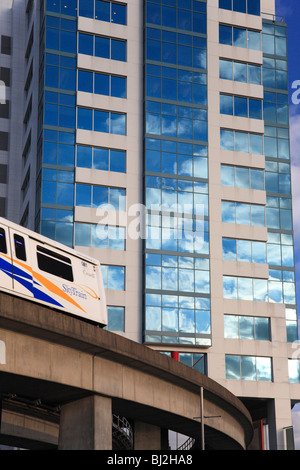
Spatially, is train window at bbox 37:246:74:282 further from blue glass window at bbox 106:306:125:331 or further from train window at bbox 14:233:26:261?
blue glass window at bbox 106:306:125:331

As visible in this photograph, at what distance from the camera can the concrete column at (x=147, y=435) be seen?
32.7 m

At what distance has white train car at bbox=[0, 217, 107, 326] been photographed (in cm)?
2517

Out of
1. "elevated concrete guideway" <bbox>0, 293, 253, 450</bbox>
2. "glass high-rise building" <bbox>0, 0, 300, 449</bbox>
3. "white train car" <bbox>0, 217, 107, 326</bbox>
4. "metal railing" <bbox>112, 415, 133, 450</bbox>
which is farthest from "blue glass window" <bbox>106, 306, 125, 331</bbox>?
"white train car" <bbox>0, 217, 107, 326</bbox>

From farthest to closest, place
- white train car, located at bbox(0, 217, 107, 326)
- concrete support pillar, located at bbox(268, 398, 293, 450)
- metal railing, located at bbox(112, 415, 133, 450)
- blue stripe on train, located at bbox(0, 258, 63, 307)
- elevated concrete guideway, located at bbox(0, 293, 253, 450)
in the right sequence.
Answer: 1. concrete support pillar, located at bbox(268, 398, 293, 450)
2. metal railing, located at bbox(112, 415, 133, 450)
3. white train car, located at bbox(0, 217, 107, 326)
4. blue stripe on train, located at bbox(0, 258, 63, 307)
5. elevated concrete guideway, located at bbox(0, 293, 253, 450)

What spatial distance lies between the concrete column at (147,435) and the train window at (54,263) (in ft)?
26.6

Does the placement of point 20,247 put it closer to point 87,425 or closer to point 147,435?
point 87,425

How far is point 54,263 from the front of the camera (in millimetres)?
28312

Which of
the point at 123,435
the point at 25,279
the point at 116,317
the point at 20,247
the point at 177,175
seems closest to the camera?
the point at 25,279

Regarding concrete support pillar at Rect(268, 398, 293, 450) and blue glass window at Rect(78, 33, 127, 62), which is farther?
blue glass window at Rect(78, 33, 127, 62)

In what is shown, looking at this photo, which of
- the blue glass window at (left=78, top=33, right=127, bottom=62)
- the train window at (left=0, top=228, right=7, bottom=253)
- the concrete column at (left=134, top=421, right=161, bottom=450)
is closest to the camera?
the train window at (left=0, top=228, right=7, bottom=253)

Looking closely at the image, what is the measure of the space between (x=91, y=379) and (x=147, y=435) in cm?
884

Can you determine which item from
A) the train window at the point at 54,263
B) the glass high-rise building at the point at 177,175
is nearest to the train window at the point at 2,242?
the train window at the point at 54,263

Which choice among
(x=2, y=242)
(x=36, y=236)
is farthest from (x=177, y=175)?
(x=2, y=242)

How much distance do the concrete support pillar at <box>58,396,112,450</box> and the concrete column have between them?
718 centimetres
